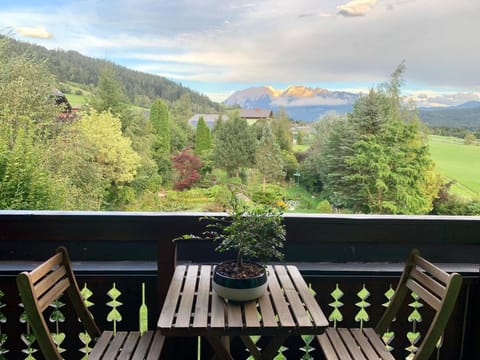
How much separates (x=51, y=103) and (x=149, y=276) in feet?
42.9

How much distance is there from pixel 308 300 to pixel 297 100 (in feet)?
27.8

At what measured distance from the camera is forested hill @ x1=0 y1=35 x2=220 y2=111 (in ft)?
41.7

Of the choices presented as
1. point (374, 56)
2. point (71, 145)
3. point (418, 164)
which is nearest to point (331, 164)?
point (418, 164)

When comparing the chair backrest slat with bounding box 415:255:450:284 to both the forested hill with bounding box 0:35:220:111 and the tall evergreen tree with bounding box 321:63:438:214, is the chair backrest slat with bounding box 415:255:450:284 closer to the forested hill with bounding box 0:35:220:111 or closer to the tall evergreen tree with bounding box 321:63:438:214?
the tall evergreen tree with bounding box 321:63:438:214

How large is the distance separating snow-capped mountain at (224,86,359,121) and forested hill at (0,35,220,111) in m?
1.98

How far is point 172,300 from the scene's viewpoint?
4.48 ft

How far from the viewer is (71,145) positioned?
13125 millimetres

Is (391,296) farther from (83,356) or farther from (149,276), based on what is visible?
(83,356)

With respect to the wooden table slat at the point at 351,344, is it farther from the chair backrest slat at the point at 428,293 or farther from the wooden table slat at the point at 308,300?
the wooden table slat at the point at 308,300

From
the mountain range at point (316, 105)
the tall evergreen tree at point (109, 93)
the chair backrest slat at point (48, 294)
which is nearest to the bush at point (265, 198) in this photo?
the chair backrest slat at point (48, 294)

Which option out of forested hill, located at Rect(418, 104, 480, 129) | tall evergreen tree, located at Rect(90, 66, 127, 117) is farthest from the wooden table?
tall evergreen tree, located at Rect(90, 66, 127, 117)

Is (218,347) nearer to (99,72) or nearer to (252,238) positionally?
(252,238)

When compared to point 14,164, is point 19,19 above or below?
above

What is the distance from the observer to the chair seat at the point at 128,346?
141 centimetres
